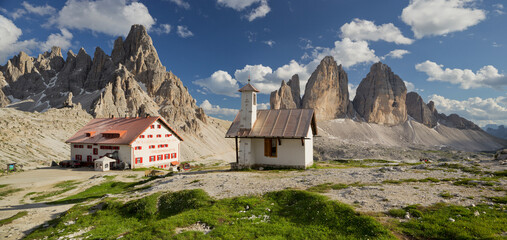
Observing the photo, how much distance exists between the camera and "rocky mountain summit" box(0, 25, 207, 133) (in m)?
124

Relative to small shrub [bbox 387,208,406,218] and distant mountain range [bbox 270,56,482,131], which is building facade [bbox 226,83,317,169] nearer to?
small shrub [bbox 387,208,406,218]

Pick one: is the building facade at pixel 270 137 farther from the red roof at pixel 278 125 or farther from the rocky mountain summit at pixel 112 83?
the rocky mountain summit at pixel 112 83

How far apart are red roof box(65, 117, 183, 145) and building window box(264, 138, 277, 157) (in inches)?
1083

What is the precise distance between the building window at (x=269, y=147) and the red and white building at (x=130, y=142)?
2737 centimetres

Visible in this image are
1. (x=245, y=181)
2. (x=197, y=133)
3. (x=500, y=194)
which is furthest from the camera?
(x=197, y=133)

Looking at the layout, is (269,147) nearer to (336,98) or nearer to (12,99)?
(336,98)

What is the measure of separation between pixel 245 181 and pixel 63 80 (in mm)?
185690

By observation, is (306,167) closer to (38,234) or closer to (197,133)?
(38,234)

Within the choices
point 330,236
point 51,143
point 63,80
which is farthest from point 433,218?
point 63,80

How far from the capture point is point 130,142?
43.3 meters

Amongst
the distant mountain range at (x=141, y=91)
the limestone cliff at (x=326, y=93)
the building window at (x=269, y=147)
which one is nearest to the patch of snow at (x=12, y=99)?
the distant mountain range at (x=141, y=91)

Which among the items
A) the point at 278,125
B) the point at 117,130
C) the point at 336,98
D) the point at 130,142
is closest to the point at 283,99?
the point at 336,98

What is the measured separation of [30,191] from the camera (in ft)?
93.6

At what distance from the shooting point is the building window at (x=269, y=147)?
29973mm
